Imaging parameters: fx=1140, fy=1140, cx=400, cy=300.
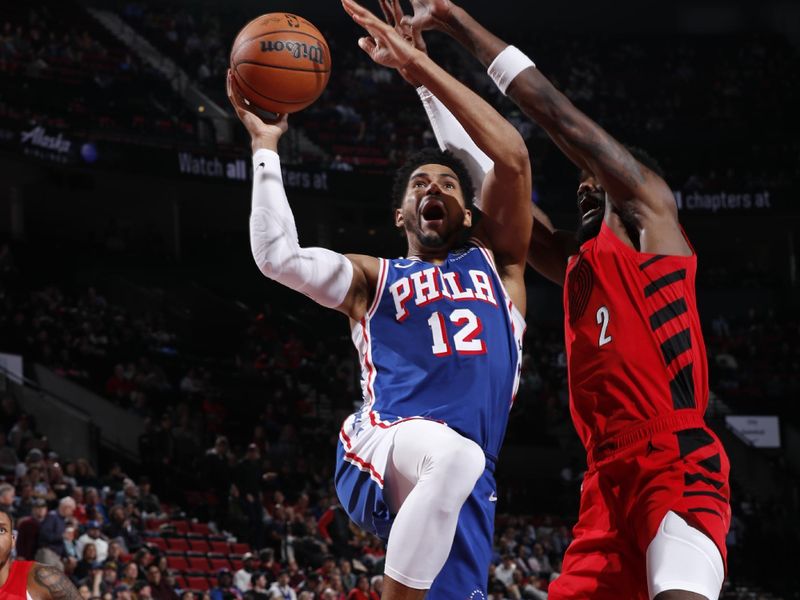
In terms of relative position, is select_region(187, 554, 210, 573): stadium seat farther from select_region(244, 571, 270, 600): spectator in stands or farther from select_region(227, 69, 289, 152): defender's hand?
select_region(227, 69, 289, 152): defender's hand

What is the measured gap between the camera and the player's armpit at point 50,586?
17.4 ft

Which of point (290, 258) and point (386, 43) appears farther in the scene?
point (386, 43)

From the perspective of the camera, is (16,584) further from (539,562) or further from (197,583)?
(539,562)

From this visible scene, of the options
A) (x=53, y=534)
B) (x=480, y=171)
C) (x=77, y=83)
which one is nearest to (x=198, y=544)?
(x=53, y=534)

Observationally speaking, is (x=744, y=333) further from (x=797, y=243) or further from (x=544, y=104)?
(x=544, y=104)

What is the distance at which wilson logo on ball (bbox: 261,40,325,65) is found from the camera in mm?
4539

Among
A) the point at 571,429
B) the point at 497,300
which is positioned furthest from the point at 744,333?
the point at 497,300

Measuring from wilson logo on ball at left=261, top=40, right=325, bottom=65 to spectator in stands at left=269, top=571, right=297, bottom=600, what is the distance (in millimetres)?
7794

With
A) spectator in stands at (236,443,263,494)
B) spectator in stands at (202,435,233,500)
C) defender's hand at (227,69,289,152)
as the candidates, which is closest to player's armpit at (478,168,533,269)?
defender's hand at (227,69,289,152)

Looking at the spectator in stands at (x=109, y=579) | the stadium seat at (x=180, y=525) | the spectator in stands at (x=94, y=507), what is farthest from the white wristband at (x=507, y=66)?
the stadium seat at (x=180, y=525)

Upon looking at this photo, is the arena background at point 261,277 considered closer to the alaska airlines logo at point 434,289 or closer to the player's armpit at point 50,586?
the player's armpit at point 50,586

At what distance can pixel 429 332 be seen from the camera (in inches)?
161

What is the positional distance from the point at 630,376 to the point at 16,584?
3172 millimetres

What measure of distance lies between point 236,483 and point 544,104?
11493 mm
